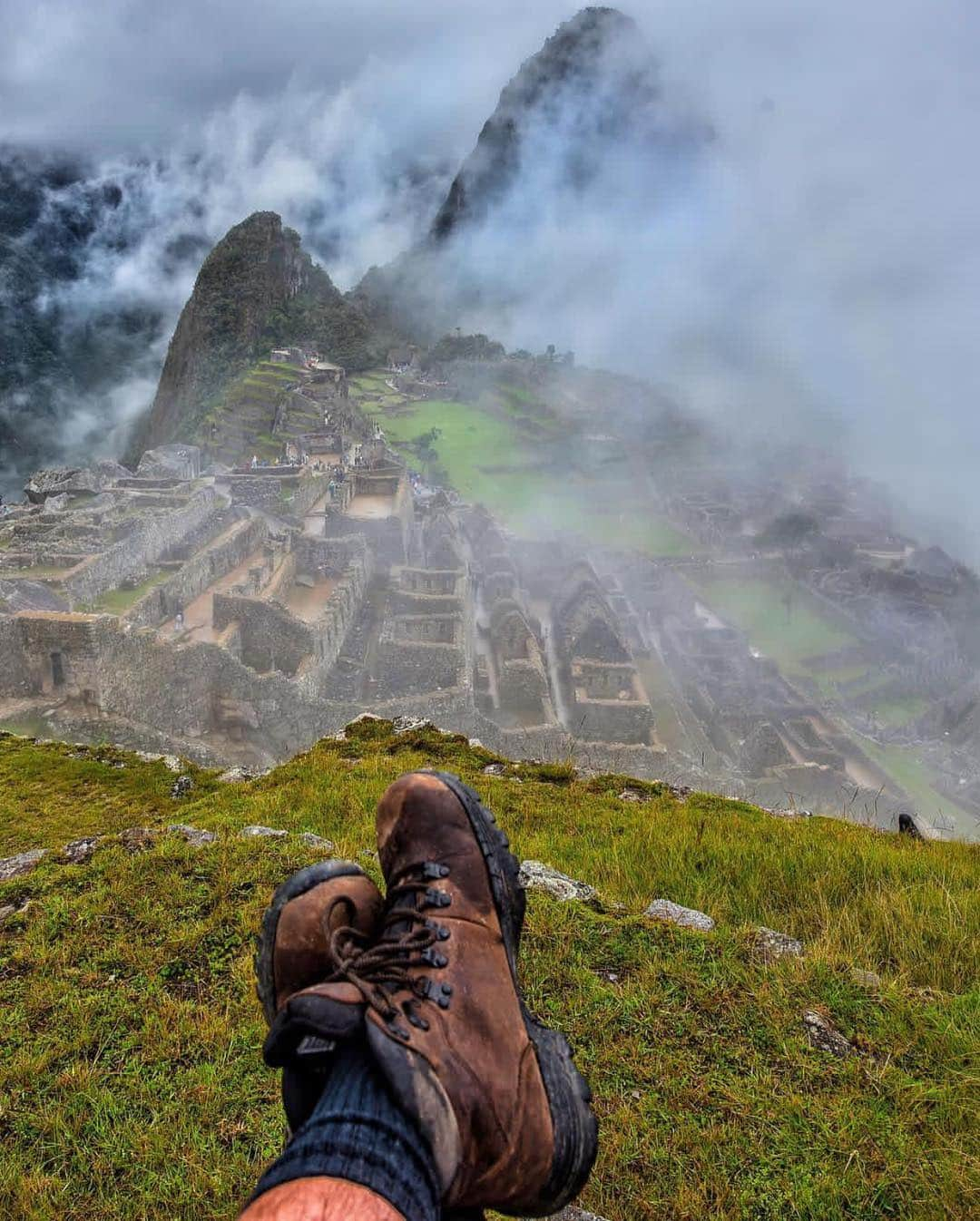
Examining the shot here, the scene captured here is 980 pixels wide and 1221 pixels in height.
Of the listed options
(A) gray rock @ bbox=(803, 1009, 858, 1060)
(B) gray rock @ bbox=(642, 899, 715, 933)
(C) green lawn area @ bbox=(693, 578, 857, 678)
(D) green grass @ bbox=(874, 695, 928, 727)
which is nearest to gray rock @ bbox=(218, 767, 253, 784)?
(B) gray rock @ bbox=(642, 899, 715, 933)

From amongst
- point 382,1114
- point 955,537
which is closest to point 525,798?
point 382,1114

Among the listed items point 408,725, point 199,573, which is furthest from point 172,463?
point 408,725

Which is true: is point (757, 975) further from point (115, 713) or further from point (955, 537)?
point (955, 537)

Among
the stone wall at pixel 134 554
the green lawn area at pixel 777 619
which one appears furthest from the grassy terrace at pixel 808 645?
the stone wall at pixel 134 554

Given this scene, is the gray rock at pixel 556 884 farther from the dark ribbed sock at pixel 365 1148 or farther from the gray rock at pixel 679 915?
the dark ribbed sock at pixel 365 1148

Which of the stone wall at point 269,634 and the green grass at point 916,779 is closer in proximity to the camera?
the stone wall at point 269,634

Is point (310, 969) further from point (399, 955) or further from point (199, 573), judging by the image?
point (199, 573)

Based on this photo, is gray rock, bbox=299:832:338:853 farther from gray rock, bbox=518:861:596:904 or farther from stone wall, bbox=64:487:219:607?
stone wall, bbox=64:487:219:607
